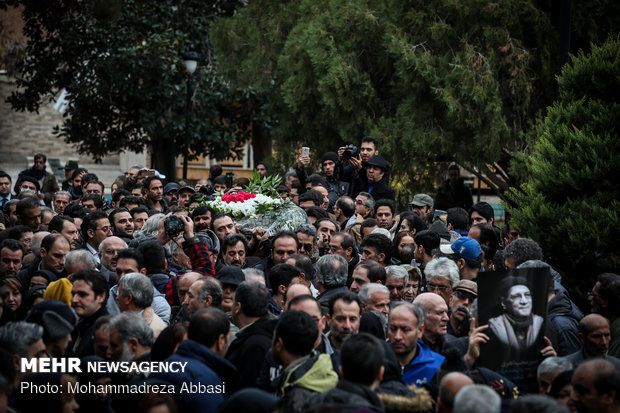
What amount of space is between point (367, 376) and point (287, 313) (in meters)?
0.86

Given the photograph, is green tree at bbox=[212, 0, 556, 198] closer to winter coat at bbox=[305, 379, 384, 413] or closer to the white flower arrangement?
the white flower arrangement

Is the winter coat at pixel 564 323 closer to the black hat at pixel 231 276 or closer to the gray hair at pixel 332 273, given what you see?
the gray hair at pixel 332 273

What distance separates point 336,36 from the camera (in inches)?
677

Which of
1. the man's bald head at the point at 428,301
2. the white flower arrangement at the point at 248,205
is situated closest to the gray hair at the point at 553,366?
the man's bald head at the point at 428,301

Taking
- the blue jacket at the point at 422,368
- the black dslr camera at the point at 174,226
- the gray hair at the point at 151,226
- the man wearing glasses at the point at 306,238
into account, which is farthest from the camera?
the gray hair at the point at 151,226

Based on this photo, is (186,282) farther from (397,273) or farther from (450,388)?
(450,388)

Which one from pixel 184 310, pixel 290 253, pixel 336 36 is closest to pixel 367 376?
pixel 184 310

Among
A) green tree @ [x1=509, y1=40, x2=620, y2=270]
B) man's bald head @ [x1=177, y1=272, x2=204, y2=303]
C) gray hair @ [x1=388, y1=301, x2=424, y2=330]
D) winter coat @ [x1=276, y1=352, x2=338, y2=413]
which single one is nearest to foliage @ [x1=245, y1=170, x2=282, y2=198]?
green tree @ [x1=509, y1=40, x2=620, y2=270]

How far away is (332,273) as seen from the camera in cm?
742

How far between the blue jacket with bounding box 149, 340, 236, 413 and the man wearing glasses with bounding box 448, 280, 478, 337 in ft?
7.54

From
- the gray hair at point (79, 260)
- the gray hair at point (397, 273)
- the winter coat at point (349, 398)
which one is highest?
the gray hair at point (79, 260)

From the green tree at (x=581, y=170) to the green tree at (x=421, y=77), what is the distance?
21.5 feet

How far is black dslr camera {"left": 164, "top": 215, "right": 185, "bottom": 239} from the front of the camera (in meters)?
8.52

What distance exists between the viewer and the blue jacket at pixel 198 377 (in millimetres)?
5078
